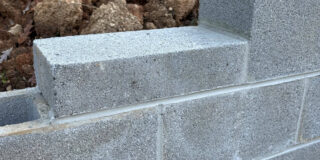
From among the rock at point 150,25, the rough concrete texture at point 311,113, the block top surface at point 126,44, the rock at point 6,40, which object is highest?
the block top surface at point 126,44

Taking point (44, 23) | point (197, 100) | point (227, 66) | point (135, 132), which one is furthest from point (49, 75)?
point (44, 23)

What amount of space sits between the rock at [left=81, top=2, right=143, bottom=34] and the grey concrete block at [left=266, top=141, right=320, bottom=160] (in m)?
1.23

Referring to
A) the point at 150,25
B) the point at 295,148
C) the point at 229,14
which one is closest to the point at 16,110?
the point at 150,25

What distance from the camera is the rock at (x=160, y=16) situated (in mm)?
2459

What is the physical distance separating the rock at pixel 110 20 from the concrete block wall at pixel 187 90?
1.13 feet

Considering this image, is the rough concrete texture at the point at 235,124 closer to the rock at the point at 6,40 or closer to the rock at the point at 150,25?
the rock at the point at 150,25

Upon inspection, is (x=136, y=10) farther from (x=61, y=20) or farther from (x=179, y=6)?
(x=61, y=20)

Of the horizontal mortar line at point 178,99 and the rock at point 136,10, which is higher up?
the rock at point 136,10

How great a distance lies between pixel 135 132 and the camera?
1562mm

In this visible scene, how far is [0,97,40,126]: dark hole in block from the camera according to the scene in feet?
5.40

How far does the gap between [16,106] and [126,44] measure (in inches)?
24.2

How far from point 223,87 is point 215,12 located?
1.55ft

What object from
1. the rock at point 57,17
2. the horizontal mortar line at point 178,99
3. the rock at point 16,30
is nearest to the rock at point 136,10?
the rock at point 57,17

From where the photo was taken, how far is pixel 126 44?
1.64m
